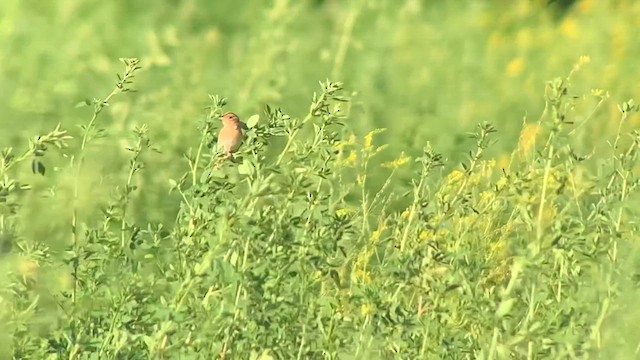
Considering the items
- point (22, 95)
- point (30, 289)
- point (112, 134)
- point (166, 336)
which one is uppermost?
point (22, 95)

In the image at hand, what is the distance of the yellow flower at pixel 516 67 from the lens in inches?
228

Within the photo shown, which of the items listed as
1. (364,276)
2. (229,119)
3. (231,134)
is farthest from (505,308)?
(229,119)

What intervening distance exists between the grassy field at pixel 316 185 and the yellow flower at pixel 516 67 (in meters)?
0.01

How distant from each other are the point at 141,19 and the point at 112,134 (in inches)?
53.9

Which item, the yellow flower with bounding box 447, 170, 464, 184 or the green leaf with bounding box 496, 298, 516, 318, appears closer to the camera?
the green leaf with bounding box 496, 298, 516, 318

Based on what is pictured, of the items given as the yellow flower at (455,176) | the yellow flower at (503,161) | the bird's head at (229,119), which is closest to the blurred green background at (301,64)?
the yellow flower at (503,161)

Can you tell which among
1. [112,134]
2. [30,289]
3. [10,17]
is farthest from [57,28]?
[30,289]

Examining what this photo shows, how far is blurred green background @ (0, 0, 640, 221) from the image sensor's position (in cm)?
454

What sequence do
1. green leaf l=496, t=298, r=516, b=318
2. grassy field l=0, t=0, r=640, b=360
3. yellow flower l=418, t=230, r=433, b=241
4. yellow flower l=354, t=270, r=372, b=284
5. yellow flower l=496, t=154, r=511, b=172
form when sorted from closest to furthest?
green leaf l=496, t=298, r=516, b=318 < grassy field l=0, t=0, r=640, b=360 < yellow flower l=418, t=230, r=433, b=241 < yellow flower l=354, t=270, r=372, b=284 < yellow flower l=496, t=154, r=511, b=172

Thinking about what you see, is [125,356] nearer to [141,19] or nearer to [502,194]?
[502,194]

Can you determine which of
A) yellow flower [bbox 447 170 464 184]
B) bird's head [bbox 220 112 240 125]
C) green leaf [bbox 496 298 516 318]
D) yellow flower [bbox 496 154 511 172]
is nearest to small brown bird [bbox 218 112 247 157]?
bird's head [bbox 220 112 240 125]

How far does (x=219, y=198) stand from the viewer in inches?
86.1

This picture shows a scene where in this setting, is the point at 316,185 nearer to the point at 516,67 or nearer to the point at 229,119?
the point at 229,119

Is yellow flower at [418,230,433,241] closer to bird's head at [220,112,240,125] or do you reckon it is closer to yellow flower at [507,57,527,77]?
bird's head at [220,112,240,125]
